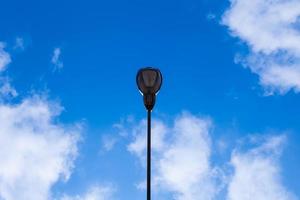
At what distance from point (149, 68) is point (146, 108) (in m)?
0.94

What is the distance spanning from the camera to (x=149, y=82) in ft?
44.5

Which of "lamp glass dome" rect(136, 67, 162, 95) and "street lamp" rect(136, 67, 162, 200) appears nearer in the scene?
"street lamp" rect(136, 67, 162, 200)

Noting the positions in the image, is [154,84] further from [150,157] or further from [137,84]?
[150,157]

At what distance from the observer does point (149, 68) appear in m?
13.7

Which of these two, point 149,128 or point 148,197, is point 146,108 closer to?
point 149,128

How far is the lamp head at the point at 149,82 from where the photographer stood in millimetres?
13500

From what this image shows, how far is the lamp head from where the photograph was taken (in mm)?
13500

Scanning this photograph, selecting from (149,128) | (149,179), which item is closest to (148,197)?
(149,179)

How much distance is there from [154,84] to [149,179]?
7.58 feet

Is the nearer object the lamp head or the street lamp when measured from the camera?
the street lamp

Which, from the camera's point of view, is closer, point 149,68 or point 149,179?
point 149,179

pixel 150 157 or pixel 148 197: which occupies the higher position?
pixel 150 157

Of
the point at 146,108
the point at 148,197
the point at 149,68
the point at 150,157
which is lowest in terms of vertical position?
the point at 148,197

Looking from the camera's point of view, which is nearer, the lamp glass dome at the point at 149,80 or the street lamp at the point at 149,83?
the street lamp at the point at 149,83
